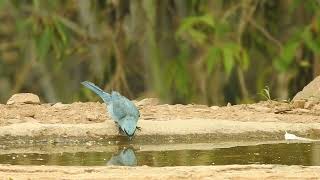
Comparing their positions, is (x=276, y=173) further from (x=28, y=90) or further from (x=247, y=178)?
(x=28, y=90)

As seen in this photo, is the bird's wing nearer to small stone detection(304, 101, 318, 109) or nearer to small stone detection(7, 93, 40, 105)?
small stone detection(7, 93, 40, 105)

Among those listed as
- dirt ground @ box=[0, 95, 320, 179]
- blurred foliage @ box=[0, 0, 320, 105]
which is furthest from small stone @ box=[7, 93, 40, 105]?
blurred foliage @ box=[0, 0, 320, 105]

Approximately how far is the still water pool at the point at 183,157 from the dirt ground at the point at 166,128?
0.91 ft

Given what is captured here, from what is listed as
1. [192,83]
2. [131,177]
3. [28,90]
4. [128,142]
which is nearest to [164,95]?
[192,83]

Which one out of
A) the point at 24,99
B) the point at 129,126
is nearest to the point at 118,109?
the point at 129,126

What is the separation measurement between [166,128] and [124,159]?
0.78m

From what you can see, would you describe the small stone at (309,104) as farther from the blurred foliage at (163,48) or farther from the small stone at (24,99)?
the blurred foliage at (163,48)

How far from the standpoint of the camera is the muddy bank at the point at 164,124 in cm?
629

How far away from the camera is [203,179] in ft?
15.3

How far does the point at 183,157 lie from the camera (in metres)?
5.72

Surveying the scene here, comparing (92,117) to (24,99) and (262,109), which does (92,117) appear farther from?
(262,109)

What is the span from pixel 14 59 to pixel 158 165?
6.01 metres

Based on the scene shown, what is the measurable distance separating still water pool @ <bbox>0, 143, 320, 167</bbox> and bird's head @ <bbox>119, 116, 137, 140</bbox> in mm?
100

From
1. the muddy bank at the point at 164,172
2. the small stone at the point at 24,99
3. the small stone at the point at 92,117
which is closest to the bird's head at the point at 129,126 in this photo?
the small stone at the point at 92,117
